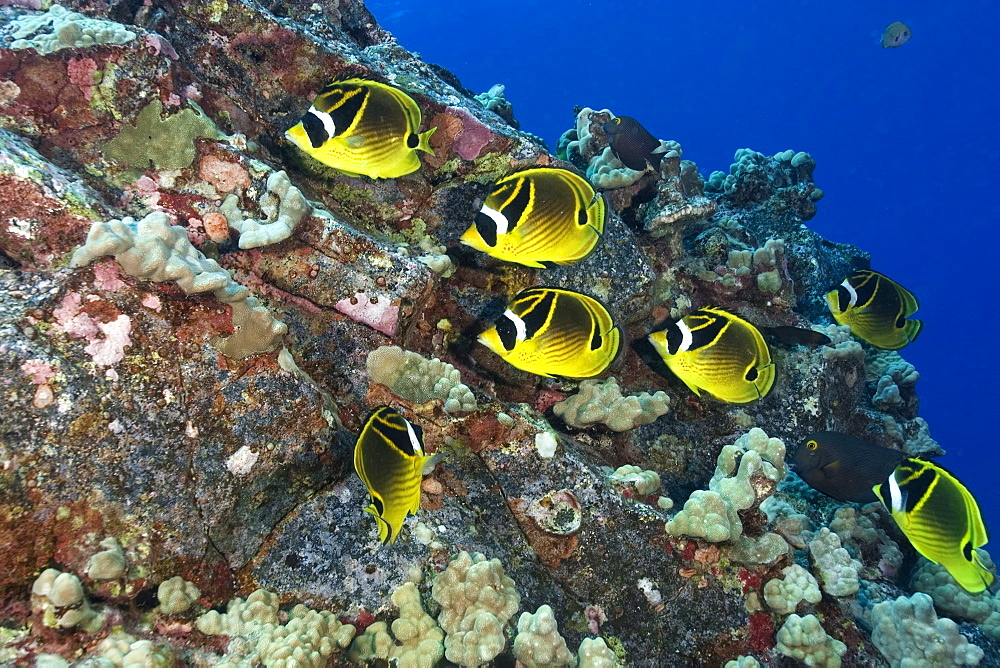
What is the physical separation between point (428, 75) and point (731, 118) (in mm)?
130137

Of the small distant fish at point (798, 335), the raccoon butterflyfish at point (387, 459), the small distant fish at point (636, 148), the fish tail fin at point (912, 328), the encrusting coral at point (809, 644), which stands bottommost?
the raccoon butterflyfish at point (387, 459)

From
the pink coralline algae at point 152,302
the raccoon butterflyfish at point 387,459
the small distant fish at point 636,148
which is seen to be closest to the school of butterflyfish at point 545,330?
the raccoon butterflyfish at point 387,459

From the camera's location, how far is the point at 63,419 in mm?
2162

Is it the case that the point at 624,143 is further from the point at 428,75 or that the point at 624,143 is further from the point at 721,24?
the point at 721,24

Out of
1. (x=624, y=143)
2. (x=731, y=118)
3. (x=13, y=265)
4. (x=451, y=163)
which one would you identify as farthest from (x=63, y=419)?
(x=731, y=118)

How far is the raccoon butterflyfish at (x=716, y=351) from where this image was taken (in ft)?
8.72

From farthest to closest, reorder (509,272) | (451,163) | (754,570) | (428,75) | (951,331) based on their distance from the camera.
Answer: (951,331)
(428,75)
(451,163)
(509,272)
(754,570)

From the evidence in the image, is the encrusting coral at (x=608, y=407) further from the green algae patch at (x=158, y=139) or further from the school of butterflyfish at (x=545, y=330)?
the green algae patch at (x=158, y=139)

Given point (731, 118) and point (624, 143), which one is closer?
point (624, 143)

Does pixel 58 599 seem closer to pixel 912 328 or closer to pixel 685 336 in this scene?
pixel 685 336

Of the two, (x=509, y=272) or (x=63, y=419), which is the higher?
(x=509, y=272)

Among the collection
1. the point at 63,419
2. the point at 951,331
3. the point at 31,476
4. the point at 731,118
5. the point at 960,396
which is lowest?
the point at 31,476

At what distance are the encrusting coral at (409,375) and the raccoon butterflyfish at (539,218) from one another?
102 cm

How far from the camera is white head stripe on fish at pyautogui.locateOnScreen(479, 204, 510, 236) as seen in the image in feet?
6.89
